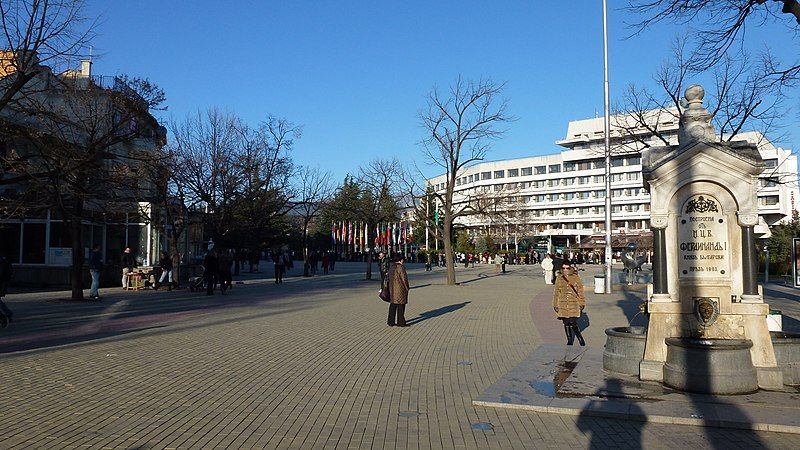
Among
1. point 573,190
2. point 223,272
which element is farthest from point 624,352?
point 573,190

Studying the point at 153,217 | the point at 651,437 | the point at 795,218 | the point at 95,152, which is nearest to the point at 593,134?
the point at 795,218

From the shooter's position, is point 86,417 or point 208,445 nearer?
point 208,445

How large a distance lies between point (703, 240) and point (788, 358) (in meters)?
1.87

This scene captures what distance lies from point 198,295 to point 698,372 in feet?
71.5

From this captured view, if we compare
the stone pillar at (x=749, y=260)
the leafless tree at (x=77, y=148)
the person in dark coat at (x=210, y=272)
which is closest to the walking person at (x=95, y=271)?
the leafless tree at (x=77, y=148)

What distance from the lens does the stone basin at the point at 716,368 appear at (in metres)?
8.03

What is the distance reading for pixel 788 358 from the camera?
8.80 m

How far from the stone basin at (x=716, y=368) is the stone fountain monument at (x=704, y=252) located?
269 millimetres

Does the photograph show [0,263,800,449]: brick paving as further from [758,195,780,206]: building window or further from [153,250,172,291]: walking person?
[758,195,780,206]: building window

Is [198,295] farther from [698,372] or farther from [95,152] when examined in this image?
[698,372]

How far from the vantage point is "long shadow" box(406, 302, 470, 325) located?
17.8 meters

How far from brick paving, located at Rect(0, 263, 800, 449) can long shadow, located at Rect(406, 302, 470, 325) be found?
0.55 feet

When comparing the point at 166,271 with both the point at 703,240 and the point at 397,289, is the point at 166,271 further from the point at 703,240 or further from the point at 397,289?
the point at 703,240

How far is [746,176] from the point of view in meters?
9.05
